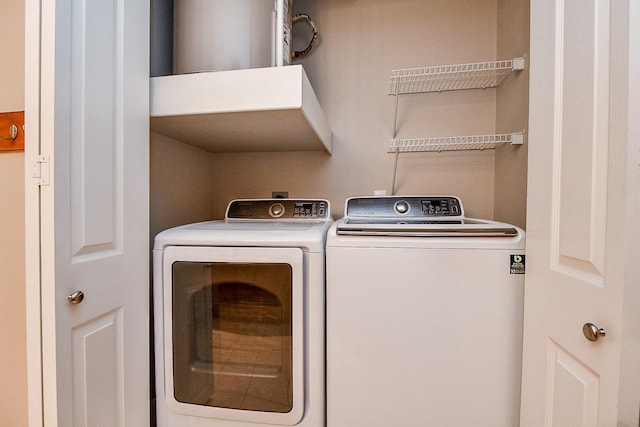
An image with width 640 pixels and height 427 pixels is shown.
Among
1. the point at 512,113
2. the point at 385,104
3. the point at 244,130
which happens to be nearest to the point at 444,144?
the point at 512,113

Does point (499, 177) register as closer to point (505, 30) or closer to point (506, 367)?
point (505, 30)

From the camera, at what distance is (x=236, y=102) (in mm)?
1007

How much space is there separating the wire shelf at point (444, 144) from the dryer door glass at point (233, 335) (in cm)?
112

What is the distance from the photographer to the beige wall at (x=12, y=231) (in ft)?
3.01

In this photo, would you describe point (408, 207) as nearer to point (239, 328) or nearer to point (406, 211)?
point (406, 211)

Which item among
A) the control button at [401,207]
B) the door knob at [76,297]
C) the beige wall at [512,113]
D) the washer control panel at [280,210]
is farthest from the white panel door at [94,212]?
the beige wall at [512,113]

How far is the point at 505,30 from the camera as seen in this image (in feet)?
5.01

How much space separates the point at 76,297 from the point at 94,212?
25 cm

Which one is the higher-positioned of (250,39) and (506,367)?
(250,39)

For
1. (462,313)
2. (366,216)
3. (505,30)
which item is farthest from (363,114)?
(462,313)

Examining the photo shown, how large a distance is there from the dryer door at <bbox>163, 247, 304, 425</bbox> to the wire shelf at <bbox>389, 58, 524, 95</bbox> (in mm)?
1342

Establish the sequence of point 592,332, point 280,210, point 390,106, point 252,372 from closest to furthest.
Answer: point 592,332, point 252,372, point 280,210, point 390,106

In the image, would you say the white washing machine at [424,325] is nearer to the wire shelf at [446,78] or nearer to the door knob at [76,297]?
the door knob at [76,297]

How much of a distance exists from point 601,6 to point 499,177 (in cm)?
111
